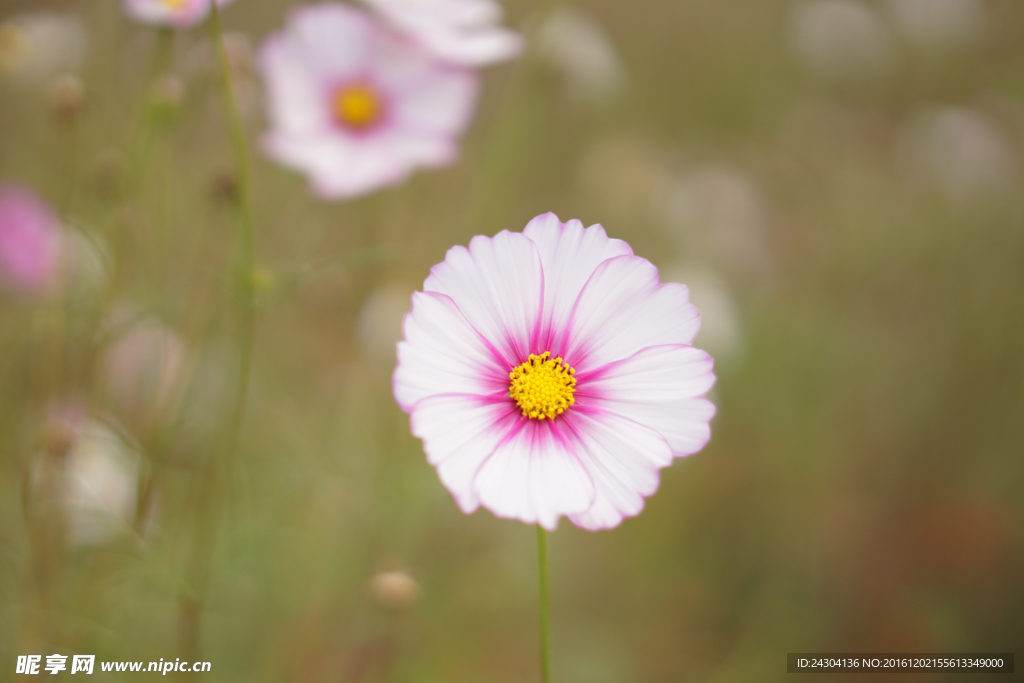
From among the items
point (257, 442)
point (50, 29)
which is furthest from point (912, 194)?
point (50, 29)

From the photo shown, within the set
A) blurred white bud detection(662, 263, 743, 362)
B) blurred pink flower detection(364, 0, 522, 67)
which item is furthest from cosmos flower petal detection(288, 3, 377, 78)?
blurred white bud detection(662, 263, 743, 362)

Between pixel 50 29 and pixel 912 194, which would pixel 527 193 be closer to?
pixel 912 194

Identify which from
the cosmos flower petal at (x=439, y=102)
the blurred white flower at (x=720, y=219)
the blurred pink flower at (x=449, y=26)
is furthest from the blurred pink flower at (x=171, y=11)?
the blurred white flower at (x=720, y=219)

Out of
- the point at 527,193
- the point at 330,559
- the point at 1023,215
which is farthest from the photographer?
the point at 527,193

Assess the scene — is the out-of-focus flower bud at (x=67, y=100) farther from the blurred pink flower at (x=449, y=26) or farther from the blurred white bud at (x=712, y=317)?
the blurred white bud at (x=712, y=317)

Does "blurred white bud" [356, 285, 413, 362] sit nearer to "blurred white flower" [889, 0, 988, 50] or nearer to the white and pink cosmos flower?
the white and pink cosmos flower
